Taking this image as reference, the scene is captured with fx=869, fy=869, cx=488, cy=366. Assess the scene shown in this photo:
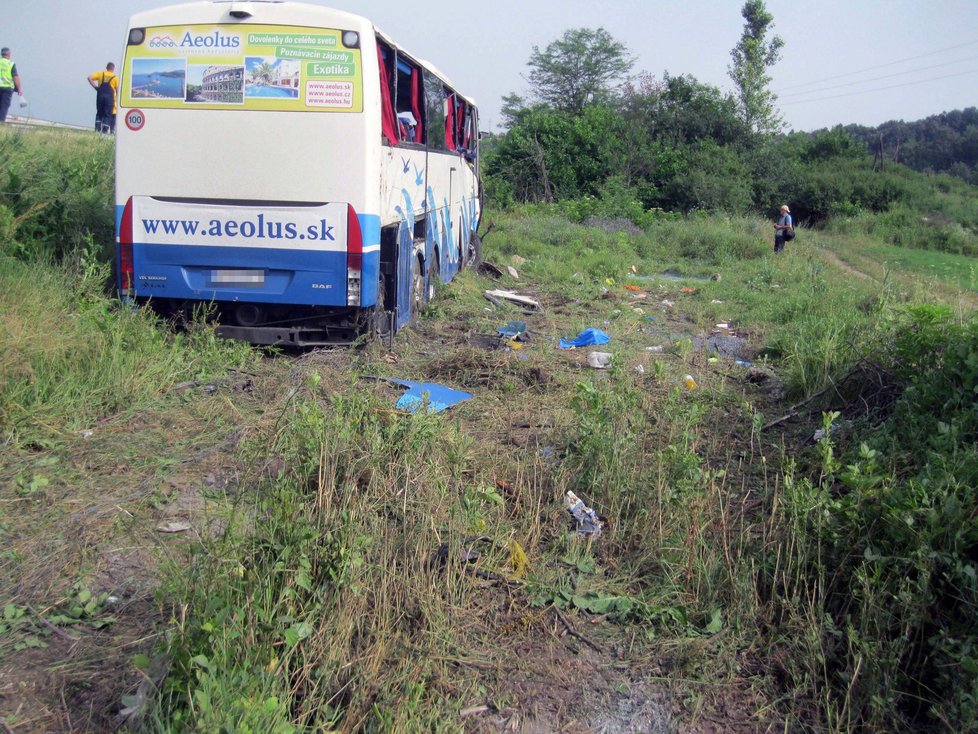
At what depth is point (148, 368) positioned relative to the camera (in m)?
6.36

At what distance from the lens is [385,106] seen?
7.70 meters

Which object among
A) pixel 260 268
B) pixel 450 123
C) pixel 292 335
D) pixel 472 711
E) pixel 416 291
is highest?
pixel 450 123

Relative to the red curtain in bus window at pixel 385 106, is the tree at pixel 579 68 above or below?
above

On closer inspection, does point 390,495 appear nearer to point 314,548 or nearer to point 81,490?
point 314,548

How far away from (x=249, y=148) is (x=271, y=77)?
1.98 feet

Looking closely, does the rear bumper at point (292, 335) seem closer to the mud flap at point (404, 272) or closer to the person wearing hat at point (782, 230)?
the mud flap at point (404, 272)

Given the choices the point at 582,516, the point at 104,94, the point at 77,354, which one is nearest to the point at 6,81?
the point at 104,94

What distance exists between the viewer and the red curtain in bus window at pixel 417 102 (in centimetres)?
938

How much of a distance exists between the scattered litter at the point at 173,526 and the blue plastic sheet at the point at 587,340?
5345mm

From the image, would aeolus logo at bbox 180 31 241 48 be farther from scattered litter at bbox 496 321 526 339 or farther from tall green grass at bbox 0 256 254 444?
scattered litter at bbox 496 321 526 339

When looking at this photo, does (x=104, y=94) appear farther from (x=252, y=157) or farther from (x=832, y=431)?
(x=832, y=431)

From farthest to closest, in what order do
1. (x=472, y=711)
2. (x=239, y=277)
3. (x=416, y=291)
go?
(x=416, y=291) < (x=239, y=277) < (x=472, y=711)

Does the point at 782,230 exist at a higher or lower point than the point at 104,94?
lower

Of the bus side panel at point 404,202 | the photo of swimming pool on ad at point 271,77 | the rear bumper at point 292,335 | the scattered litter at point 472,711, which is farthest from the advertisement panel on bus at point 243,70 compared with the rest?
the scattered litter at point 472,711
